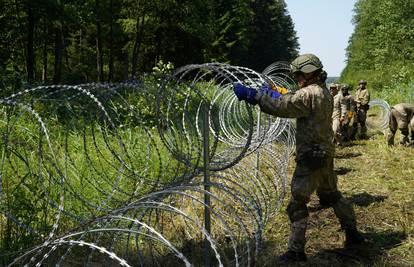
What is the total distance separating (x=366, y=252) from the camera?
15.3ft

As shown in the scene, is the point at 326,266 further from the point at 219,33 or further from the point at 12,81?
the point at 219,33

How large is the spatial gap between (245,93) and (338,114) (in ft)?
23.8

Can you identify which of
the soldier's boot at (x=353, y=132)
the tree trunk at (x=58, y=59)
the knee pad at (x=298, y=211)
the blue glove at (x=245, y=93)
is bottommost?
the knee pad at (x=298, y=211)

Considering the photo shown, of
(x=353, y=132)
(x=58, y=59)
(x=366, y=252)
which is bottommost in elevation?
(x=366, y=252)

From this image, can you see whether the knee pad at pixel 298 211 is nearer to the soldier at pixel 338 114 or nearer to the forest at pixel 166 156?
the forest at pixel 166 156

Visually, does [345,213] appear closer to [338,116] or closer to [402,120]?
[338,116]

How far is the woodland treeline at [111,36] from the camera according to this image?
644 inches

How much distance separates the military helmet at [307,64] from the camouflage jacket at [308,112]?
162 millimetres

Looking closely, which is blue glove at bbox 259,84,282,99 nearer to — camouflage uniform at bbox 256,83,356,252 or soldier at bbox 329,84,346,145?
camouflage uniform at bbox 256,83,356,252

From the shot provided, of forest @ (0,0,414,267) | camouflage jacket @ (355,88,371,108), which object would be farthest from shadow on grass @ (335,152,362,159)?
camouflage jacket @ (355,88,371,108)

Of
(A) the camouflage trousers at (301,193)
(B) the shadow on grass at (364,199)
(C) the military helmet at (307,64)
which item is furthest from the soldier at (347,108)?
(C) the military helmet at (307,64)

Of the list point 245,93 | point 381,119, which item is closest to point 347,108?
point 381,119

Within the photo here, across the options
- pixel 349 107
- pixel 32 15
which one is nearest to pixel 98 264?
pixel 349 107

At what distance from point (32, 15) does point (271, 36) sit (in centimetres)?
3878
